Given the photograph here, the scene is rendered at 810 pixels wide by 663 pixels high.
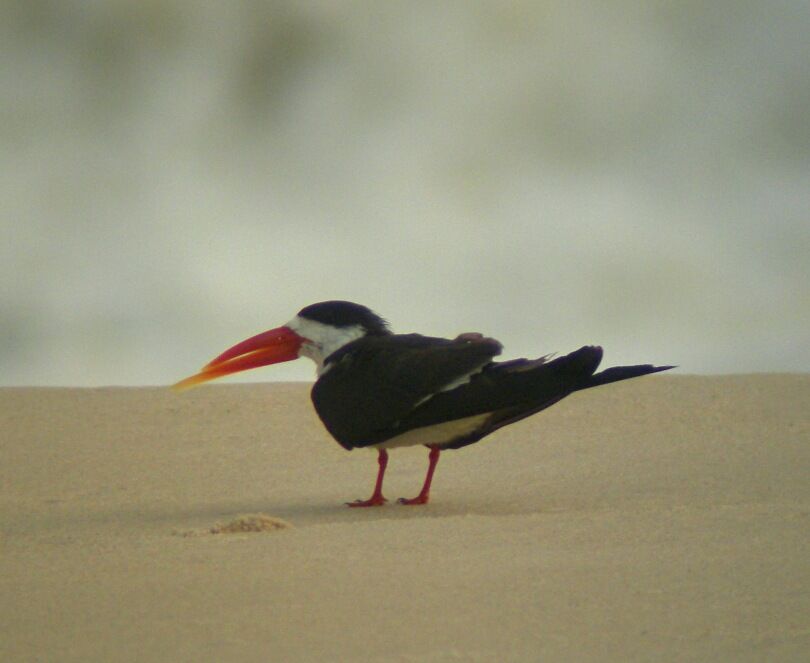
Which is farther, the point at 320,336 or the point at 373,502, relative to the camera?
the point at 320,336

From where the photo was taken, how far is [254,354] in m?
6.15

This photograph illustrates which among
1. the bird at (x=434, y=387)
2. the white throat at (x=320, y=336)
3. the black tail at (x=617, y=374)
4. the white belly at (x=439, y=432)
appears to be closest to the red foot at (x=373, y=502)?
the bird at (x=434, y=387)

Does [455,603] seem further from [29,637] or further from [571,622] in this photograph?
[29,637]

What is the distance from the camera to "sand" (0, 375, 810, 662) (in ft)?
9.28

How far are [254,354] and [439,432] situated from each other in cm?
134

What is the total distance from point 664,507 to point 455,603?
189cm

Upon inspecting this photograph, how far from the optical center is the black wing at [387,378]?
16.3 ft

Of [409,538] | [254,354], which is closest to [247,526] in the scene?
[409,538]

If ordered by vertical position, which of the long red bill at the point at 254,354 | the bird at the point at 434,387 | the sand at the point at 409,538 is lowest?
the sand at the point at 409,538

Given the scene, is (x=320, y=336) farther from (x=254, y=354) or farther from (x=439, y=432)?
(x=439, y=432)

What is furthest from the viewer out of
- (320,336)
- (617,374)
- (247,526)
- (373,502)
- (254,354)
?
(254,354)

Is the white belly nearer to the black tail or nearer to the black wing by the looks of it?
the black wing

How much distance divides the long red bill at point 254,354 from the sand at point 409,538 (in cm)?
60

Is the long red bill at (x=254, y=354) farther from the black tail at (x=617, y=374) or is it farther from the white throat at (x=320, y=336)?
the black tail at (x=617, y=374)
